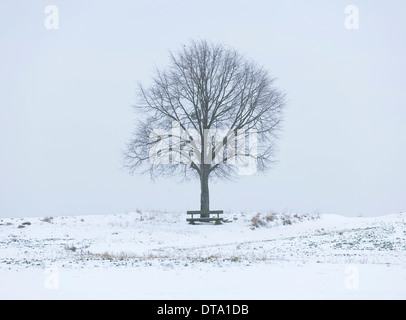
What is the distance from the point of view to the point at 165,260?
1519 centimetres

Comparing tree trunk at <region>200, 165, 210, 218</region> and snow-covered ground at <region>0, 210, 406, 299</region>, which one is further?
tree trunk at <region>200, 165, 210, 218</region>

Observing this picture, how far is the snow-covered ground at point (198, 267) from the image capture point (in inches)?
412

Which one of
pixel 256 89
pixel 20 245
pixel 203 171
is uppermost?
pixel 256 89

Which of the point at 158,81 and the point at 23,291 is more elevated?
the point at 158,81

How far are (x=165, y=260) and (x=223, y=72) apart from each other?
22570 millimetres

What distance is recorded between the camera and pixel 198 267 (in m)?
13.6

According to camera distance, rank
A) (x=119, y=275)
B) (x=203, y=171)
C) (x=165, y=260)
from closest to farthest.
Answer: (x=119, y=275) < (x=165, y=260) < (x=203, y=171)

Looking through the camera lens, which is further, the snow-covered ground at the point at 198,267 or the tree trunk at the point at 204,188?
the tree trunk at the point at 204,188

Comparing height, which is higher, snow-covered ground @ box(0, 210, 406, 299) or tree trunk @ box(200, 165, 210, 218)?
tree trunk @ box(200, 165, 210, 218)

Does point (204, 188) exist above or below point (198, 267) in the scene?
above

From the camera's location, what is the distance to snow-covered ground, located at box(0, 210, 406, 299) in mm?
10453

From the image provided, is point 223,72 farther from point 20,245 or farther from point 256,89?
point 20,245

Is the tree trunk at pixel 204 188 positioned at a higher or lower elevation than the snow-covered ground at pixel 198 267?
higher
